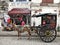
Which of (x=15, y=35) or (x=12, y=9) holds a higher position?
(x=12, y=9)

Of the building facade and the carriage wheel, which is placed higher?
the building facade

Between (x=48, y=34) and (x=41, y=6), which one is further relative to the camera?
(x=41, y=6)

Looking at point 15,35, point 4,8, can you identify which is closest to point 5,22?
point 4,8

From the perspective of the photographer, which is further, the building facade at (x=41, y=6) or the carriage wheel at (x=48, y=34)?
the building facade at (x=41, y=6)

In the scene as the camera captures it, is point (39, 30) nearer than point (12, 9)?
Yes

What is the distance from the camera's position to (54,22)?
25.4m

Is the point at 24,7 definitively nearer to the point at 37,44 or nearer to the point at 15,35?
the point at 15,35

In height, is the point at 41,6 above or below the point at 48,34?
above

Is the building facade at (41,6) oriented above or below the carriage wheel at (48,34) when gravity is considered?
above

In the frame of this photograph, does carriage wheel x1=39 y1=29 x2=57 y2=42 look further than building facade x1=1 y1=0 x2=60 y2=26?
No

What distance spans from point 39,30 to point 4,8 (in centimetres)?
789

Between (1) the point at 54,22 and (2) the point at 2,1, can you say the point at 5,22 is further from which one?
(1) the point at 54,22

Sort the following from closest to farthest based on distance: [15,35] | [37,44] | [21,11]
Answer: [37,44] < [15,35] < [21,11]

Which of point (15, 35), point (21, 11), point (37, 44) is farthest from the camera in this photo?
point (21, 11)
